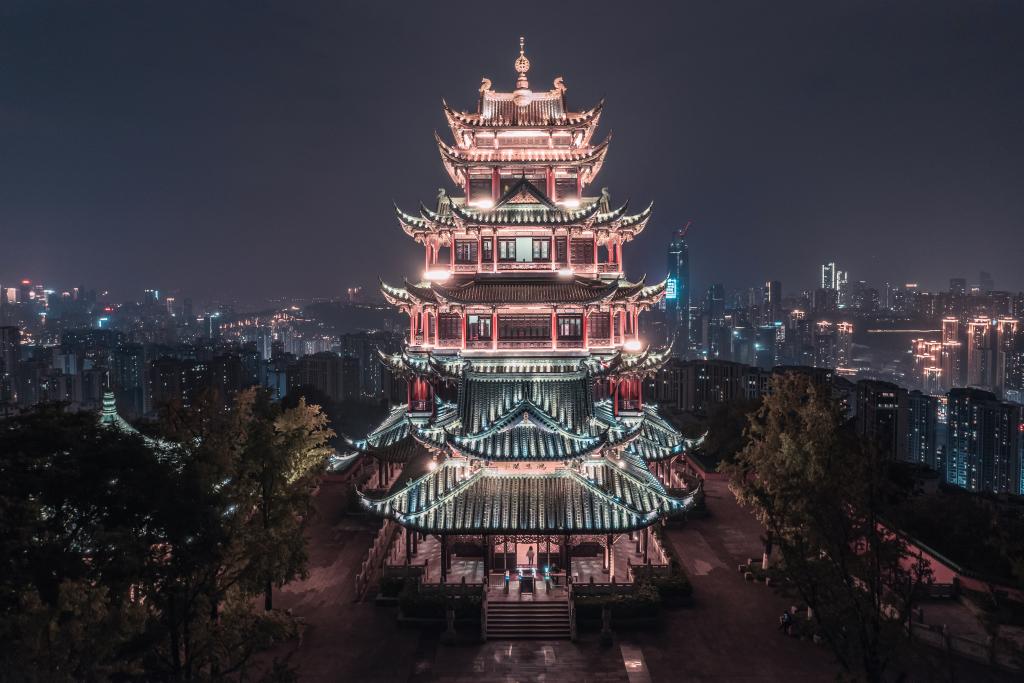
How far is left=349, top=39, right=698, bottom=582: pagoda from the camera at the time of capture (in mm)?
20250

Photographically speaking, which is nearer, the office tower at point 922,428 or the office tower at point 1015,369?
the office tower at point 922,428

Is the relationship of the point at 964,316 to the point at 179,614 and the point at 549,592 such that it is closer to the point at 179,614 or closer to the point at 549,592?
the point at 549,592

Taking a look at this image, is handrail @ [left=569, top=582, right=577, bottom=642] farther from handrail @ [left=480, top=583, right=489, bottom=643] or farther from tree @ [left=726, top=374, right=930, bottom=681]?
tree @ [left=726, top=374, right=930, bottom=681]

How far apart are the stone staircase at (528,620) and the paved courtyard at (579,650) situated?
34 centimetres

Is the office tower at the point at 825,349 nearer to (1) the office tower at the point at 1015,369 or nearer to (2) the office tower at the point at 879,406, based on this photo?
(1) the office tower at the point at 1015,369

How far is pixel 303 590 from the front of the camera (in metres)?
22.1

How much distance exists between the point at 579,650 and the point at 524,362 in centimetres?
1013

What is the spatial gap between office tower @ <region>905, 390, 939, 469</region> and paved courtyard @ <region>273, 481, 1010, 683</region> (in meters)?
47.1

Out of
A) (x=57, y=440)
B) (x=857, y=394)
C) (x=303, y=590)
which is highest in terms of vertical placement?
(x=57, y=440)

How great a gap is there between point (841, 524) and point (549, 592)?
33.0 feet

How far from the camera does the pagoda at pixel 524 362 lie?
2025cm

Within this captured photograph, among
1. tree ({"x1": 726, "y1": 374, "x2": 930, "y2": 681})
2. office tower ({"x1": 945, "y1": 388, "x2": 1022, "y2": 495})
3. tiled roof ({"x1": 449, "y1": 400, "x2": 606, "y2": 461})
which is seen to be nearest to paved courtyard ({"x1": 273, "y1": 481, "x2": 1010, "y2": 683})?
tree ({"x1": 726, "y1": 374, "x2": 930, "y2": 681})

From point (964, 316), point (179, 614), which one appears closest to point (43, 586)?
point (179, 614)

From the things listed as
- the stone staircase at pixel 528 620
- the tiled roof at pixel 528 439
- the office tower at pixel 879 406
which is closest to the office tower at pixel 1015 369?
the office tower at pixel 879 406
